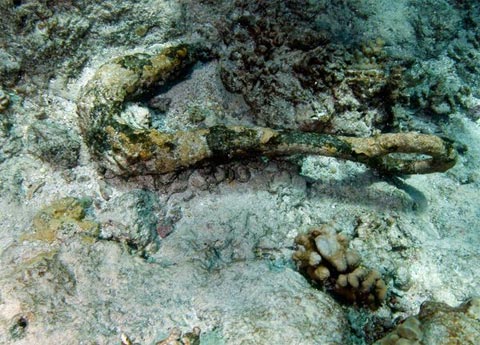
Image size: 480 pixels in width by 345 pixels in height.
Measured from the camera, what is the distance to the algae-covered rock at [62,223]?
7.50 ft

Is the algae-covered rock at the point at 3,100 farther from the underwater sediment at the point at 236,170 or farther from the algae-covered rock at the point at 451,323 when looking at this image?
the algae-covered rock at the point at 451,323

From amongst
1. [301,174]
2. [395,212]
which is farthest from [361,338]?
[301,174]

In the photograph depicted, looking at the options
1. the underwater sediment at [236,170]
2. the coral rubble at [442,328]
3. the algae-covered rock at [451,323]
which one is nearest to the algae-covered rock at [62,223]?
the underwater sediment at [236,170]

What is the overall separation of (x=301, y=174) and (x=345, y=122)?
516 mm

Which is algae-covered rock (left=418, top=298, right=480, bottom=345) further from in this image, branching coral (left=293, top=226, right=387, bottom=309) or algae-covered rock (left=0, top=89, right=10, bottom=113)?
algae-covered rock (left=0, top=89, right=10, bottom=113)

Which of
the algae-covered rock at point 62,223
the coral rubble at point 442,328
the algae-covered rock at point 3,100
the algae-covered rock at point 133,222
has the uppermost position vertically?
the algae-covered rock at point 3,100

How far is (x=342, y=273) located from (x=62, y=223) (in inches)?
69.5

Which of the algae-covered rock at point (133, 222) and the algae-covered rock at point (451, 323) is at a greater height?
the algae-covered rock at point (451, 323)

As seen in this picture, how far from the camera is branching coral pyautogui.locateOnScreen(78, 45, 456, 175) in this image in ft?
8.37

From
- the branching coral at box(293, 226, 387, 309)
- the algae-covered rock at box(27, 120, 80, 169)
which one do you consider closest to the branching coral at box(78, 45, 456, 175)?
the algae-covered rock at box(27, 120, 80, 169)

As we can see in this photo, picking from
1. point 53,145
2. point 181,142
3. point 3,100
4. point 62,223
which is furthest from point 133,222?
point 3,100

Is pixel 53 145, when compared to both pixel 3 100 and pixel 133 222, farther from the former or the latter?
pixel 133 222

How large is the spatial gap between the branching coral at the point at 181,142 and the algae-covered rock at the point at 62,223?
363 mm

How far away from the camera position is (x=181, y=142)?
258cm
